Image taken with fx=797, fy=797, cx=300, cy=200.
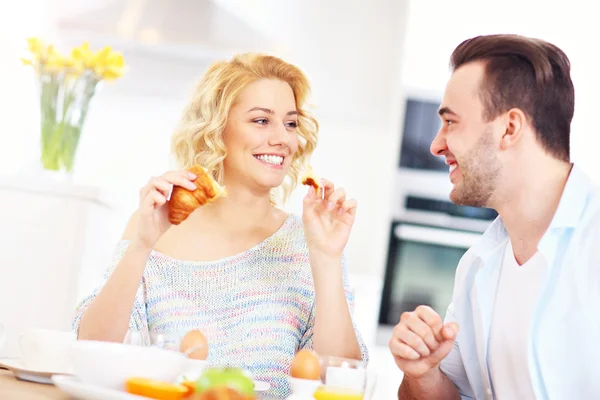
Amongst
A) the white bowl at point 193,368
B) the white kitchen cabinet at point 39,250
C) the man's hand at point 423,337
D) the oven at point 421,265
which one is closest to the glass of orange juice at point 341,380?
the white bowl at point 193,368

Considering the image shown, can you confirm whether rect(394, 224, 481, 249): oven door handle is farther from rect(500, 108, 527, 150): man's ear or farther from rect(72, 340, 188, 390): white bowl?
rect(72, 340, 188, 390): white bowl

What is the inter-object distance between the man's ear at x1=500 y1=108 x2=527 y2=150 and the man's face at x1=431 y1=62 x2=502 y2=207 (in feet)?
0.06

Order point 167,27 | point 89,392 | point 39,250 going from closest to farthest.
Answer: point 89,392
point 39,250
point 167,27

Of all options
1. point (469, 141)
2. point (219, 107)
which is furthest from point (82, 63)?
point (469, 141)

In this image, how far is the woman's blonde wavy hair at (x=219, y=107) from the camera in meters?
2.11

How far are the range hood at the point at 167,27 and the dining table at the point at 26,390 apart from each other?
8.98ft

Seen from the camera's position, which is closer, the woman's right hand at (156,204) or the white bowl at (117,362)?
the white bowl at (117,362)

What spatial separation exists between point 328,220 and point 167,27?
2391 millimetres

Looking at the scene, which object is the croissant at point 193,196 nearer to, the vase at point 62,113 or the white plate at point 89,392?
the white plate at point 89,392

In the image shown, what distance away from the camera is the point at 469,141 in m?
1.79

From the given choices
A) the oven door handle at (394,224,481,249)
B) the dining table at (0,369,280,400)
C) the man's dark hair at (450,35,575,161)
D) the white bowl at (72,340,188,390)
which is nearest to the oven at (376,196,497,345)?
the oven door handle at (394,224,481,249)

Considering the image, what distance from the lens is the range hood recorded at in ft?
12.8

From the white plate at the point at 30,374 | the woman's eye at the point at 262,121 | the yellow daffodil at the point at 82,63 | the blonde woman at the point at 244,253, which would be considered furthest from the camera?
the yellow daffodil at the point at 82,63

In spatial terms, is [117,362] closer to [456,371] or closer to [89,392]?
[89,392]
